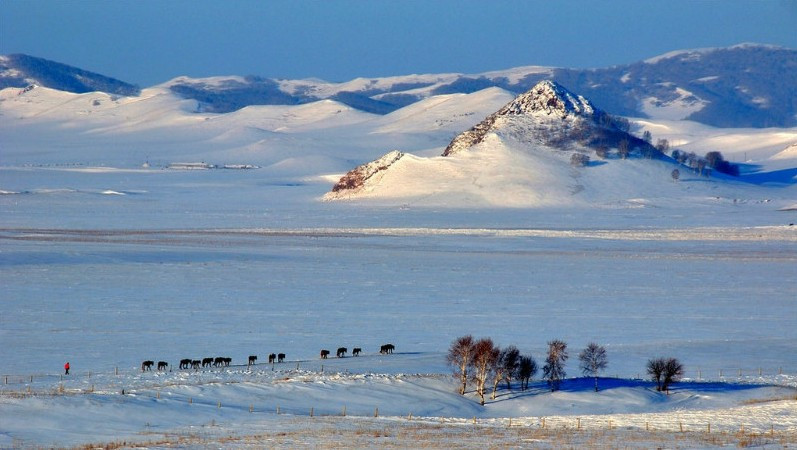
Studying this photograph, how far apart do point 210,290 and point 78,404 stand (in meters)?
22.7

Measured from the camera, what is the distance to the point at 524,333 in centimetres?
4075

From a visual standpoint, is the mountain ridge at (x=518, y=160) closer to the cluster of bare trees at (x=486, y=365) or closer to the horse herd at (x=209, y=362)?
the horse herd at (x=209, y=362)

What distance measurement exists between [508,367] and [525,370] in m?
0.50

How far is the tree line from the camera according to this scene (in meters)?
32.3

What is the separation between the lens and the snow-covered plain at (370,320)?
27.6 m

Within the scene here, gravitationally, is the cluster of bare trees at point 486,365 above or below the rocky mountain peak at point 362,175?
below

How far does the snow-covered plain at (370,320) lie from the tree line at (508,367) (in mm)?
411

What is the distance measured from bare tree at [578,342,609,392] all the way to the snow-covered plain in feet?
1.59

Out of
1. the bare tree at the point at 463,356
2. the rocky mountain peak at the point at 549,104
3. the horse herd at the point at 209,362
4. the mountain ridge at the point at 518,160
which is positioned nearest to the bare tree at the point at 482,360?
the bare tree at the point at 463,356

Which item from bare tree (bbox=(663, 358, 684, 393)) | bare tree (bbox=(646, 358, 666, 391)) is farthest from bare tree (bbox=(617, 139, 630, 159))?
bare tree (bbox=(663, 358, 684, 393))

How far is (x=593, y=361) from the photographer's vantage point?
1342 inches

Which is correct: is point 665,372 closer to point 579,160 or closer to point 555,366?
point 555,366

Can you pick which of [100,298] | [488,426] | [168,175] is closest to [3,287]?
[100,298]

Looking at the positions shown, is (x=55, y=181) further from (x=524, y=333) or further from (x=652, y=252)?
(x=524, y=333)
